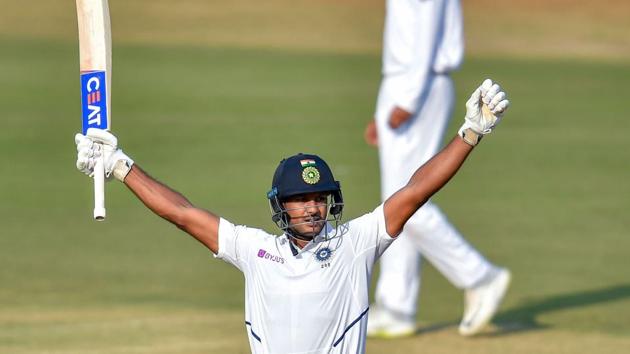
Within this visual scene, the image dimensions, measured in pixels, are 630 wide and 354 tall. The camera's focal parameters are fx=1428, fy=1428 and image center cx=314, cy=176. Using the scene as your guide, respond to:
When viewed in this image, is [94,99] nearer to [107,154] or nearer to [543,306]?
[107,154]

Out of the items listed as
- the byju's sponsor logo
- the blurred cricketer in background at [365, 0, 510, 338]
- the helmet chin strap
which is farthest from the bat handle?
the blurred cricketer in background at [365, 0, 510, 338]

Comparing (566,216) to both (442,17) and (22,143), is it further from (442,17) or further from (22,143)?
(22,143)

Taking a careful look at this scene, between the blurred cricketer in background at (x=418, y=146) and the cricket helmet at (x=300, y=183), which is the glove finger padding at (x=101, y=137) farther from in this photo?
the blurred cricketer in background at (x=418, y=146)

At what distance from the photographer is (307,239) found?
5410 mm

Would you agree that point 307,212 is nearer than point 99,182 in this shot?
Yes

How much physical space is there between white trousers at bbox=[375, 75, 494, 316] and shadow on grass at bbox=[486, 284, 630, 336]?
558 mm

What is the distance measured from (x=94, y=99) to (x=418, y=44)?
3.15m

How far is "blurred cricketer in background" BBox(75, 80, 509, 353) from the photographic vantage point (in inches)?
210

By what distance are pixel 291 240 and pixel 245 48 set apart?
64.0ft

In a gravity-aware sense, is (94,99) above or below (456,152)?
above

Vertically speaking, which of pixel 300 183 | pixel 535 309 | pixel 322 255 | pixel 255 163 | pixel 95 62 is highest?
pixel 255 163

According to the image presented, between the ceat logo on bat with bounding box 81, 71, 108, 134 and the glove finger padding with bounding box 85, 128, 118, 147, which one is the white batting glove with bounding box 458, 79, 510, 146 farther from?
the ceat logo on bat with bounding box 81, 71, 108, 134

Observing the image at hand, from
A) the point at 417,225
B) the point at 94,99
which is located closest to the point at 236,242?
the point at 94,99

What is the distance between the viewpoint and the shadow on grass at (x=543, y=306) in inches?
360
